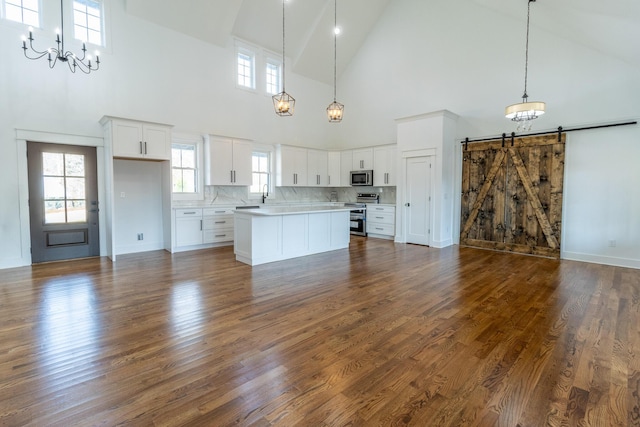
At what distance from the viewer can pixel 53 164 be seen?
530cm

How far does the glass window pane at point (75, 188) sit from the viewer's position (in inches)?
215

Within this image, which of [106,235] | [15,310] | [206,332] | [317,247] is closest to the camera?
[206,332]

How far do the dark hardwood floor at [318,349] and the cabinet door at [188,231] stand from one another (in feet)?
5.75

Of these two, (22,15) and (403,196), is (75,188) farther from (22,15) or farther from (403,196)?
(403,196)

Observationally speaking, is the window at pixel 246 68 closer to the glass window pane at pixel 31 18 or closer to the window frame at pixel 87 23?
the window frame at pixel 87 23

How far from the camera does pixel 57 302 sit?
350cm

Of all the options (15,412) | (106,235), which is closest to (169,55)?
(106,235)

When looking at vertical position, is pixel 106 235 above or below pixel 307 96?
below

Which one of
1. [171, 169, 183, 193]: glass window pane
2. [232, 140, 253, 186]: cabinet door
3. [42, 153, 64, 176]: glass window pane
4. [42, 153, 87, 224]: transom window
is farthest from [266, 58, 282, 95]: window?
[42, 153, 64, 176]: glass window pane

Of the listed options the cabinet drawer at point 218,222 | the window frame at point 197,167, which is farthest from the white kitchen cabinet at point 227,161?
the cabinet drawer at point 218,222

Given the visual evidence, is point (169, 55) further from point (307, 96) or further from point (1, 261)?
point (1, 261)

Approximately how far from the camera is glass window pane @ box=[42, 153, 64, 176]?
5.22m

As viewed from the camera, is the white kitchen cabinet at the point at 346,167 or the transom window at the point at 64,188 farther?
the white kitchen cabinet at the point at 346,167

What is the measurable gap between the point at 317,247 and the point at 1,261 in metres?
5.15
